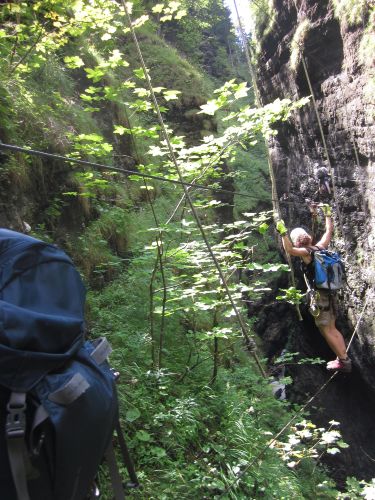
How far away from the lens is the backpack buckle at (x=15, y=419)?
1.16m

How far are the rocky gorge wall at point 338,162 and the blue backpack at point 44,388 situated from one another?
6053mm

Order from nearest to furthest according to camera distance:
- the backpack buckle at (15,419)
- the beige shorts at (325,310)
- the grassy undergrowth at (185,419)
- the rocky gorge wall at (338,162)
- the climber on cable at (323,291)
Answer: the backpack buckle at (15,419) < the grassy undergrowth at (185,419) < the climber on cable at (323,291) < the beige shorts at (325,310) < the rocky gorge wall at (338,162)

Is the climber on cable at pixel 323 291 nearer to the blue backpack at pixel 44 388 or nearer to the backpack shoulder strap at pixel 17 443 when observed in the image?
the blue backpack at pixel 44 388

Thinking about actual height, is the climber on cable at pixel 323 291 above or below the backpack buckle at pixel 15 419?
below

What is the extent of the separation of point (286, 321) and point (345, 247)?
5.32m

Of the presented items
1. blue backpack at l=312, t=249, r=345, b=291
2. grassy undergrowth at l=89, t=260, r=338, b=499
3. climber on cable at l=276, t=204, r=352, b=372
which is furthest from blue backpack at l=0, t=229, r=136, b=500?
blue backpack at l=312, t=249, r=345, b=291

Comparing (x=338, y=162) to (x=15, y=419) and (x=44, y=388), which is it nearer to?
(x=44, y=388)

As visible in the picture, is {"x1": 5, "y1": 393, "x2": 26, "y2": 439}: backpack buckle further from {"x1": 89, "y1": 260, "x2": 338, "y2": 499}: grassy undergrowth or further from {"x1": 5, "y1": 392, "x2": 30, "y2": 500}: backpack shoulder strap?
{"x1": 89, "y1": 260, "x2": 338, "y2": 499}: grassy undergrowth

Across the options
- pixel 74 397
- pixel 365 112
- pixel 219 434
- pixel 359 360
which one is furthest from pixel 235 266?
pixel 359 360

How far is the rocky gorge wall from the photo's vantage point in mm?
7914

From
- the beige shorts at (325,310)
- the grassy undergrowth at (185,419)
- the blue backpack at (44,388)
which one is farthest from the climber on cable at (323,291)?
the blue backpack at (44,388)

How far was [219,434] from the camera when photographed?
3.54 meters

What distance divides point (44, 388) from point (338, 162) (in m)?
8.84

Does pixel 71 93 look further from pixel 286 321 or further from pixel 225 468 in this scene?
pixel 286 321
